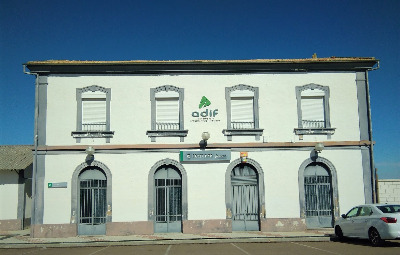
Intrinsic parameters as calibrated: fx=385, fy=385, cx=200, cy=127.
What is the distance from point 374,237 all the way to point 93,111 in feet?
37.1

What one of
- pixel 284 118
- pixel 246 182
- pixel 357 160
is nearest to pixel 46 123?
pixel 246 182

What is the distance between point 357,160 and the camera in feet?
52.5

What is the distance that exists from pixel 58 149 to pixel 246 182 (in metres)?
7.76

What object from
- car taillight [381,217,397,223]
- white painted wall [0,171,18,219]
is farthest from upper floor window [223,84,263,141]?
white painted wall [0,171,18,219]

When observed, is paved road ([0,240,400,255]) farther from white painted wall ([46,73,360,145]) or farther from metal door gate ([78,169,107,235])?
white painted wall ([46,73,360,145])

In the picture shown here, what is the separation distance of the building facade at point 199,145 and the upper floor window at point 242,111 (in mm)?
42

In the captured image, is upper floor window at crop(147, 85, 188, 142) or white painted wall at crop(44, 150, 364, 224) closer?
white painted wall at crop(44, 150, 364, 224)

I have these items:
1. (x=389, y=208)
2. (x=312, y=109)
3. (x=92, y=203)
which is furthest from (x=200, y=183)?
(x=389, y=208)

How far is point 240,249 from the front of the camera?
11711 mm

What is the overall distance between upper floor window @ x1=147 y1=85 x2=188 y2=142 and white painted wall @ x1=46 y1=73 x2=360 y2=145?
201 millimetres

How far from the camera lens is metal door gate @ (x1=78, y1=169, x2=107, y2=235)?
1538 centimetres

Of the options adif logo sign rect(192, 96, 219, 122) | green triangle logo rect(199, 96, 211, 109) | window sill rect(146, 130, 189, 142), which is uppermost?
green triangle logo rect(199, 96, 211, 109)

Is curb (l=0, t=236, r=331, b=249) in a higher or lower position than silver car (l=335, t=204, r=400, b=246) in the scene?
lower

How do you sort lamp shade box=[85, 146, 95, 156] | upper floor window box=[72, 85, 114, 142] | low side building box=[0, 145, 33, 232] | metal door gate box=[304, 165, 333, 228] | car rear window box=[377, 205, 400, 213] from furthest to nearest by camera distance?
low side building box=[0, 145, 33, 232]
metal door gate box=[304, 165, 333, 228]
upper floor window box=[72, 85, 114, 142]
lamp shade box=[85, 146, 95, 156]
car rear window box=[377, 205, 400, 213]
